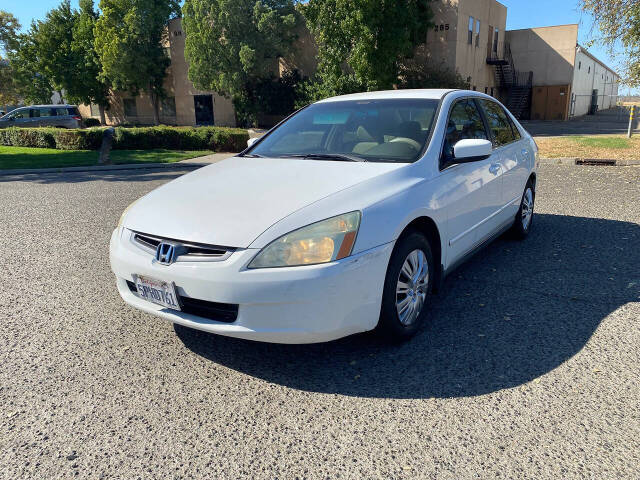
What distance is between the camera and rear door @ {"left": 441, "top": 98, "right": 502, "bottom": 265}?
3.70 metres

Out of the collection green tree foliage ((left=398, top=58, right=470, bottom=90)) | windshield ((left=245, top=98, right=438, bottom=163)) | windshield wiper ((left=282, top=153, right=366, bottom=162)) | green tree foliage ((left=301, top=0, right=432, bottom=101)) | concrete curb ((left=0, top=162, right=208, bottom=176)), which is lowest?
concrete curb ((left=0, top=162, right=208, bottom=176))

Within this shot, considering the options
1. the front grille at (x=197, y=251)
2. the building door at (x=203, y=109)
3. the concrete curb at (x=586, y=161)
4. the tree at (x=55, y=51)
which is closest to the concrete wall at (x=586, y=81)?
the concrete curb at (x=586, y=161)

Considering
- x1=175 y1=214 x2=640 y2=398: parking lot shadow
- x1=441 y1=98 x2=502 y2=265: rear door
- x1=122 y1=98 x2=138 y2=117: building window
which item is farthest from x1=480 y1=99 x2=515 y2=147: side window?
x1=122 y1=98 x2=138 y2=117: building window

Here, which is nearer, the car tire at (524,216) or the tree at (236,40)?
the car tire at (524,216)

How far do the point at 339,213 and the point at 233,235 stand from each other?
0.61m

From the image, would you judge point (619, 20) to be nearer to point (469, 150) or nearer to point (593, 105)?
point (469, 150)

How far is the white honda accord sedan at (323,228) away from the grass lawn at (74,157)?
1162 cm

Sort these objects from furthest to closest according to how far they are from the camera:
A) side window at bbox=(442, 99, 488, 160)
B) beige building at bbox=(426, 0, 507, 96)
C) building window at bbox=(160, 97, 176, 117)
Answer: building window at bbox=(160, 97, 176, 117) < beige building at bbox=(426, 0, 507, 96) < side window at bbox=(442, 99, 488, 160)

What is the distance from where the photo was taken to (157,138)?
1819 cm

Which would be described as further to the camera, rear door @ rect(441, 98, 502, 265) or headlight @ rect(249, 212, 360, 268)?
rear door @ rect(441, 98, 502, 265)

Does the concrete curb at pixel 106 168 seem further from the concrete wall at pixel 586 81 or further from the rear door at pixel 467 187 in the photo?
the concrete wall at pixel 586 81

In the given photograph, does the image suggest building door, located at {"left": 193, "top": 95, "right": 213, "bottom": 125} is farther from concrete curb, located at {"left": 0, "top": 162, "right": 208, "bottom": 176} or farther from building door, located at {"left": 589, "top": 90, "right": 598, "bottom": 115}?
building door, located at {"left": 589, "top": 90, "right": 598, "bottom": 115}

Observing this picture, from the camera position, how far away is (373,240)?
281cm

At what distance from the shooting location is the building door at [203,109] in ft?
115
